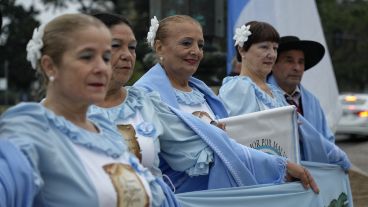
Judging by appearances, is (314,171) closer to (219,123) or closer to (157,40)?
(219,123)

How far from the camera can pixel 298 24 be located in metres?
8.11

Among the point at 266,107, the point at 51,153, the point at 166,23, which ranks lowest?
the point at 266,107

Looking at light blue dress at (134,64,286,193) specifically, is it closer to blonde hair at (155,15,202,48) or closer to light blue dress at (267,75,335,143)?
blonde hair at (155,15,202,48)

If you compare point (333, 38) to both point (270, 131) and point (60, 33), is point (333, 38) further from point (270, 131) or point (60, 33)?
point (60, 33)

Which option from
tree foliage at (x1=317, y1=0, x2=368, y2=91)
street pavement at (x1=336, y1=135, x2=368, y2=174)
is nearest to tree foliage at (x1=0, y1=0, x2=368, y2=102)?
tree foliage at (x1=317, y1=0, x2=368, y2=91)

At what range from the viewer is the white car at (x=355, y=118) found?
18250 mm

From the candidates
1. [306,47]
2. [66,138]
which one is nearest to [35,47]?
[66,138]

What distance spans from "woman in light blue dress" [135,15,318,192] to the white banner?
119mm

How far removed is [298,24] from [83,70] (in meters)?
5.81

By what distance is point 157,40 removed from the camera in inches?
165

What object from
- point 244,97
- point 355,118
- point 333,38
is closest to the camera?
point 244,97

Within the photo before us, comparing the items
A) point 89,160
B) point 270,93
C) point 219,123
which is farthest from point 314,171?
point 89,160

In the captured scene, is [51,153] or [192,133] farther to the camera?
[192,133]

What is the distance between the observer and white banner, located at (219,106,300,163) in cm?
430
